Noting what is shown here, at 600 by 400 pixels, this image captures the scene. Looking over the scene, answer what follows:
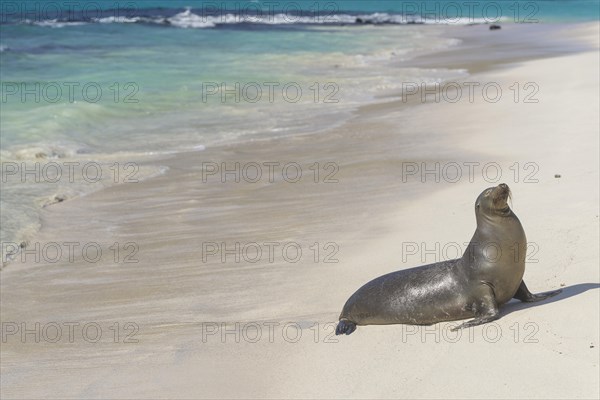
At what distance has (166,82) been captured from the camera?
1983cm

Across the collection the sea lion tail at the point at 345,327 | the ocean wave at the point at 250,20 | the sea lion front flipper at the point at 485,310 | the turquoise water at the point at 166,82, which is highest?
the ocean wave at the point at 250,20

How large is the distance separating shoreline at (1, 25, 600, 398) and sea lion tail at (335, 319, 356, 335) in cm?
9

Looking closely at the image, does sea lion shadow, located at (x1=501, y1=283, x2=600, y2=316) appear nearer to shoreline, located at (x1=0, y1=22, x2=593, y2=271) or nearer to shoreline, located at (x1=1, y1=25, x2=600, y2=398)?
shoreline, located at (x1=1, y1=25, x2=600, y2=398)

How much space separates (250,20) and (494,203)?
37696 millimetres

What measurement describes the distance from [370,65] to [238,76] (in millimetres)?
4136

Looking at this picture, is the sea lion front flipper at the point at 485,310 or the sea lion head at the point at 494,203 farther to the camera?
the sea lion head at the point at 494,203

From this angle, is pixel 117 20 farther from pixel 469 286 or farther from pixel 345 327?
pixel 469 286

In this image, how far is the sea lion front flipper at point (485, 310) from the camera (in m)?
5.45

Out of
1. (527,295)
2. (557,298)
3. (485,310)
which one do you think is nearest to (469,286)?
(485,310)

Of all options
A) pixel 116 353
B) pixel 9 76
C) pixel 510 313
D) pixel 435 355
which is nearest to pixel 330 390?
pixel 435 355

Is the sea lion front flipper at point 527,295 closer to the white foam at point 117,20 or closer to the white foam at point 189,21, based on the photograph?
the white foam at point 189,21

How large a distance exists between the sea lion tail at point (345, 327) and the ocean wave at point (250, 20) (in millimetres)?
33238

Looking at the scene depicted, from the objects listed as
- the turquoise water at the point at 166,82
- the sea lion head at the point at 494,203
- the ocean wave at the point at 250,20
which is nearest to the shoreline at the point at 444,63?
the turquoise water at the point at 166,82

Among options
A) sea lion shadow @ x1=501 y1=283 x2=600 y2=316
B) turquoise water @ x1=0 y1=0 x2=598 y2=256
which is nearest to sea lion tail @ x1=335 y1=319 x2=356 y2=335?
sea lion shadow @ x1=501 y1=283 x2=600 y2=316
